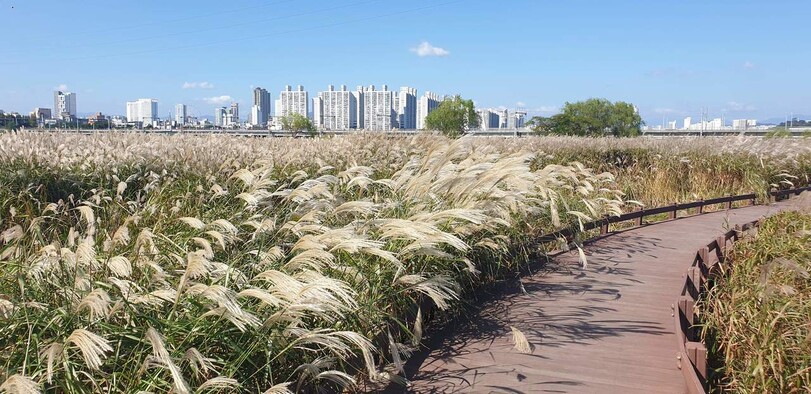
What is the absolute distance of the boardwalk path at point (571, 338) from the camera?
3.66 metres

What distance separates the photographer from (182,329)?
2506 mm

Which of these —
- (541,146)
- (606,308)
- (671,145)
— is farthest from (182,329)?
(671,145)

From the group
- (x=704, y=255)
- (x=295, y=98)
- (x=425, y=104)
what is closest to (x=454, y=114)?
(x=704, y=255)

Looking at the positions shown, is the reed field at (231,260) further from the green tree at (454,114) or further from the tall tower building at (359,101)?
the tall tower building at (359,101)

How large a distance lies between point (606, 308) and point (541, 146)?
10.0 meters

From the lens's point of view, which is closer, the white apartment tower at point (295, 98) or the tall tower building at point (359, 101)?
the tall tower building at point (359, 101)

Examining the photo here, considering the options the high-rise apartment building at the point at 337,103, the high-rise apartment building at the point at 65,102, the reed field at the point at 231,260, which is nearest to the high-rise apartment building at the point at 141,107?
the high-rise apartment building at the point at 65,102

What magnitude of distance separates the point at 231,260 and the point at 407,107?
452 ft

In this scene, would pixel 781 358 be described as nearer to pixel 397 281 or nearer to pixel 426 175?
pixel 397 281

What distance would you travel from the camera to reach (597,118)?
78.2 metres

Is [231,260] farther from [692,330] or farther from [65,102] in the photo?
[65,102]

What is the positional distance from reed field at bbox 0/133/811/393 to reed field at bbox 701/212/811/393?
1682 millimetres

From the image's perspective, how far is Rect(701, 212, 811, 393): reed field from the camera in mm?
3406

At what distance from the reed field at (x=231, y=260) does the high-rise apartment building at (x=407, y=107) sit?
123247mm
